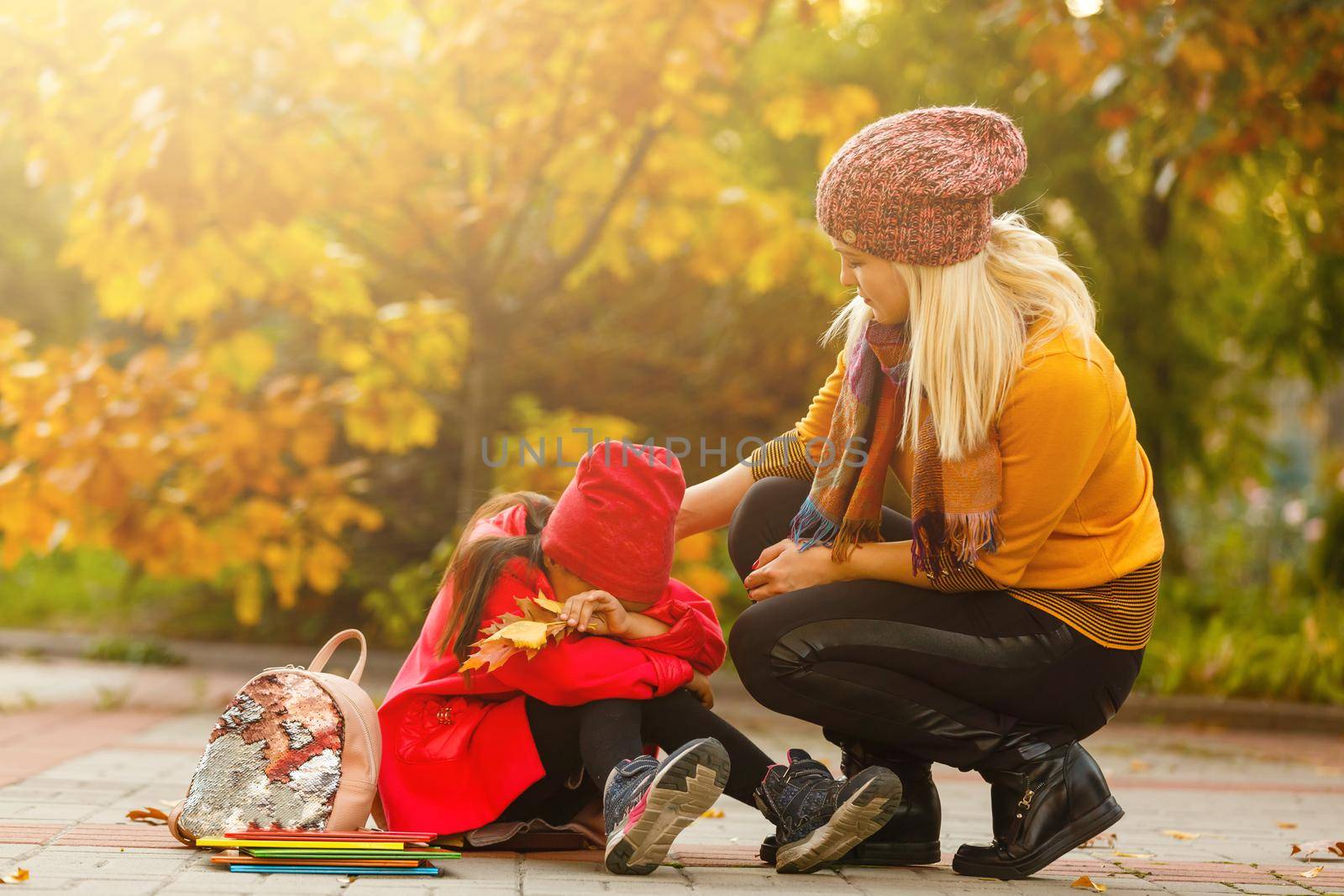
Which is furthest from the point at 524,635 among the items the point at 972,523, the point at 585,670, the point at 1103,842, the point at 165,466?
the point at 165,466

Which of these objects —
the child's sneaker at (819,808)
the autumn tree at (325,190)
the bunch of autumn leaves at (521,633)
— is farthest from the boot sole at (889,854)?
the autumn tree at (325,190)

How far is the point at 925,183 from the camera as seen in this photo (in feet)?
8.67

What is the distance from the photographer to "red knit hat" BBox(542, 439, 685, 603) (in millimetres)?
2709

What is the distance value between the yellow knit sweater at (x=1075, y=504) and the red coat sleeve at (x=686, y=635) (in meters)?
0.49

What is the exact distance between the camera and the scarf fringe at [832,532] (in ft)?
9.39

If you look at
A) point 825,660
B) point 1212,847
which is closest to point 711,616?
point 825,660

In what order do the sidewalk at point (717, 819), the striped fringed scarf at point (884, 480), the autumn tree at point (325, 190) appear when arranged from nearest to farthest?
the sidewalk at point (717, 819) → the striped fringed scarf at point (884, 480) → the autumn tree at point (325, 190)

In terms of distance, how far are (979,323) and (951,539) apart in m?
0.41

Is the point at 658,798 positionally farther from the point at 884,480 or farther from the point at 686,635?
the point at 884,480

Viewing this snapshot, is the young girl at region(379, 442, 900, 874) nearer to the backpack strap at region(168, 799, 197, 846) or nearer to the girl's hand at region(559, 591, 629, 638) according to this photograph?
the girl's hand at region(559, 591, 629, 638)

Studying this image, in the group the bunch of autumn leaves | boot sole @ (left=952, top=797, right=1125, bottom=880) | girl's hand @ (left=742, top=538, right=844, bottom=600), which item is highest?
girl's hand @ (left=742, top=538, right=844, bottom=600)

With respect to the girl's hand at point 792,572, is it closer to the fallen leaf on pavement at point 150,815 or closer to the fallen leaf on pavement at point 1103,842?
the fallen leaf on pavement at point 1103,842

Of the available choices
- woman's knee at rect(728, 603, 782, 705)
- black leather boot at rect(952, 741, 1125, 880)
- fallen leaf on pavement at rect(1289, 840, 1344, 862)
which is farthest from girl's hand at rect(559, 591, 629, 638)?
fallen leaf on pavement at rect(1289, 840, 1344, 862)

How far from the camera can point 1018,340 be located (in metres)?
2.68
